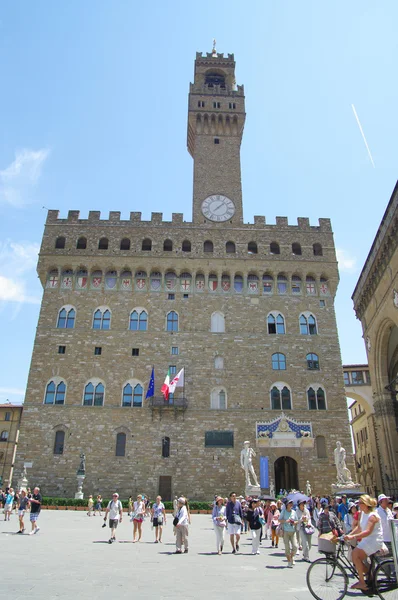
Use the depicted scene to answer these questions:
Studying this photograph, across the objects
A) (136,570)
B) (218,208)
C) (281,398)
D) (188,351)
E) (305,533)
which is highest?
(218,208)

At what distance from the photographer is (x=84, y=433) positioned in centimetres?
2736

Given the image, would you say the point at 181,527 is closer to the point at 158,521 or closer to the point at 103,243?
the point at 158,521

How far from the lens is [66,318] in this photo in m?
30.6

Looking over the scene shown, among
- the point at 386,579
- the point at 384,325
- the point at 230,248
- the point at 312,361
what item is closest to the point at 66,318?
the point at 230,248

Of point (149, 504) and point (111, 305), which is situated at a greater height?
point (111, 305)

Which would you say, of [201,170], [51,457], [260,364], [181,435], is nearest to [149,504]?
[181,435]

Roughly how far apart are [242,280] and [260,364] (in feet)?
20.8

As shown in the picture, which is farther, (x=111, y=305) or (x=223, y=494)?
(x=111, y=305)

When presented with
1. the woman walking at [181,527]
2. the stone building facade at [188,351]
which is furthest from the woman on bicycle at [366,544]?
the stone building facade at [188,351]

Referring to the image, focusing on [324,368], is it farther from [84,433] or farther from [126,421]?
[84,433]

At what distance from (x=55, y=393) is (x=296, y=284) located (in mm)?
18031

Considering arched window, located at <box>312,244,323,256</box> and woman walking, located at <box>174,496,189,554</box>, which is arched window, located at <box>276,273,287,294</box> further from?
woman walking, located at <box>174,496,189,554</box>

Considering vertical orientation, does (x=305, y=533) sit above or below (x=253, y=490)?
below

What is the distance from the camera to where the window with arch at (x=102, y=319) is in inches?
1198
